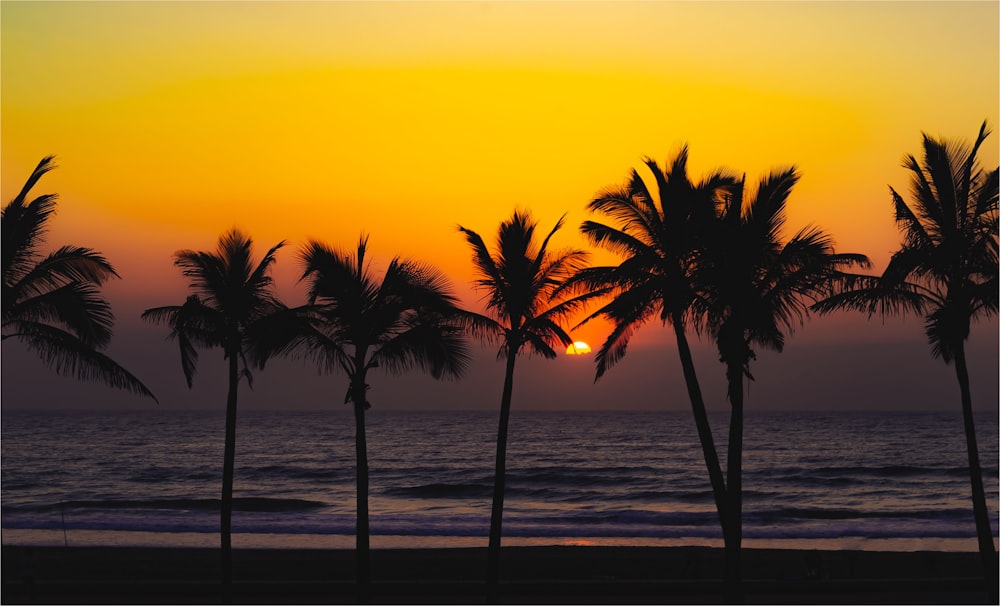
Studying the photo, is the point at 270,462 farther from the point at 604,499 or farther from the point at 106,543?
the point at 106,543

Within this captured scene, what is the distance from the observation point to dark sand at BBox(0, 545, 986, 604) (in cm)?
2169

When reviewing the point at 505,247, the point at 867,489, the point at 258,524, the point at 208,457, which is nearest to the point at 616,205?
the point at 505,247

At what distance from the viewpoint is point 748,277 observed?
751 inches

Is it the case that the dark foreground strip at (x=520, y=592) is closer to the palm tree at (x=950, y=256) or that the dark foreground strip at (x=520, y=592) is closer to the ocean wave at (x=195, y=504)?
the palm tree at (x=950, y=256)

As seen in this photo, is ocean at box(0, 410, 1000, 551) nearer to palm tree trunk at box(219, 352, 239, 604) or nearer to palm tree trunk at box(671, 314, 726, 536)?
palm tree trunk at box(219, 352, 239, 604)

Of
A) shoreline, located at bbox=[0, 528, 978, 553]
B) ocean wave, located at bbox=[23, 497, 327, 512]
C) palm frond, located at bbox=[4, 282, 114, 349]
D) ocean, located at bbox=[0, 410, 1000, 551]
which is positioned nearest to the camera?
palm frond, located at bbox=[4, 282, 114, 349]

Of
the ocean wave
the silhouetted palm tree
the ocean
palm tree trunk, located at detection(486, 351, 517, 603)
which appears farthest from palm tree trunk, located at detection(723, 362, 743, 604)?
the ocean wave

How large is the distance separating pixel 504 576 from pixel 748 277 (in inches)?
577

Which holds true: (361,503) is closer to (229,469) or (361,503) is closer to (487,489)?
(229,469)

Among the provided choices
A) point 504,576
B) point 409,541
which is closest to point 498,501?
point 504,576

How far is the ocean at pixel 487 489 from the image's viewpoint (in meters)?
43.9

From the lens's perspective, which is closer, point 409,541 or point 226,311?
point 226,311

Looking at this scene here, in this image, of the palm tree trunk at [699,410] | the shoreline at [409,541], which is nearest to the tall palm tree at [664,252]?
the palm tree trunk at [699,410]

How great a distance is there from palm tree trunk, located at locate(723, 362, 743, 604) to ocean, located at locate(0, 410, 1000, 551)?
71.4 ft
